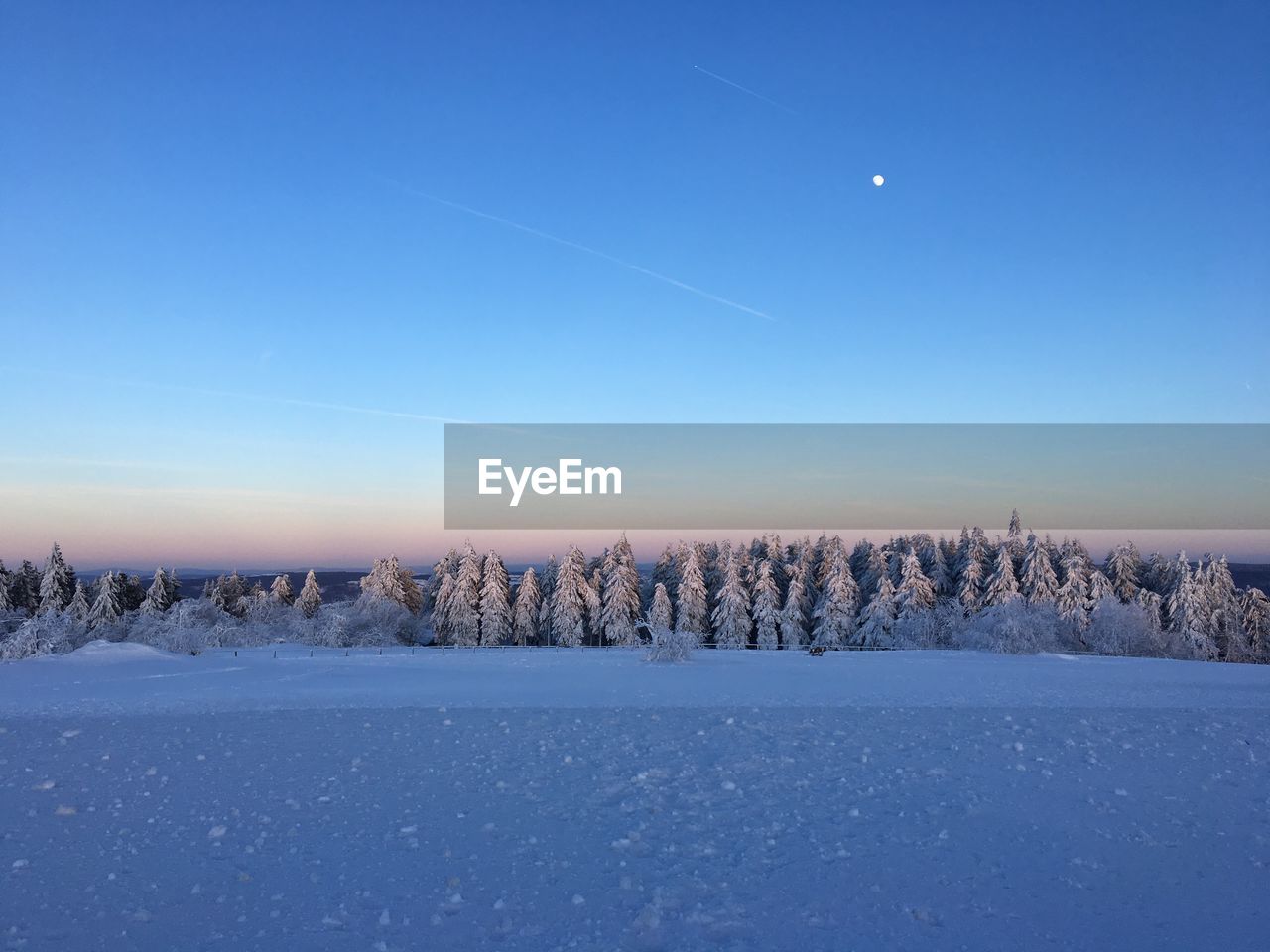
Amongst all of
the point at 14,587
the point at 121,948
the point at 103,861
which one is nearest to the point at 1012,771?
→ the point at 121,948

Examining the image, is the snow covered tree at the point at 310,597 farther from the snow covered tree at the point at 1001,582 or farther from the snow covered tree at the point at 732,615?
the snow covered tree at the point at 1001,582

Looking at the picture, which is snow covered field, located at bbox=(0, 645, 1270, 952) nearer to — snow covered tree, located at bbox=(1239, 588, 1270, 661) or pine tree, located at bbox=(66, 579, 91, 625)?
pine tree, located at bbox=(66, 579, 91, 625)

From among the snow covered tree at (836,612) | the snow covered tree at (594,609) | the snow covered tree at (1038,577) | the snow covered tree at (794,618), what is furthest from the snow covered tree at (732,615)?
the snow covered tree at (1038,577)

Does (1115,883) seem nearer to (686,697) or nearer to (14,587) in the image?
(686,697)

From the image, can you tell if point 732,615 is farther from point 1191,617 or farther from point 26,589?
point 26,589

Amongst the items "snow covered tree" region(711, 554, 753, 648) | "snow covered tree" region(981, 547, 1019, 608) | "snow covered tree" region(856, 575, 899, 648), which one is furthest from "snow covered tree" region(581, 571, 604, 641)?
"snow covered tree" region(981, 547, 1019, 608)
